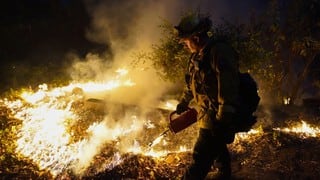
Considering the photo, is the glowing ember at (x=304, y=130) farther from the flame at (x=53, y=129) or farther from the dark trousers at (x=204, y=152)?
the dark trousers at (x=204, y=152)

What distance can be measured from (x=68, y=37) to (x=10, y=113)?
23.3 feet

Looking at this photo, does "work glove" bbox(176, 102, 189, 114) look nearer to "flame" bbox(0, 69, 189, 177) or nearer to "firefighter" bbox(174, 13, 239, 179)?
"firefighter" bbox(174, 13, 239, 179)

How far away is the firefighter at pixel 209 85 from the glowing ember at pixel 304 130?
352 centimetres

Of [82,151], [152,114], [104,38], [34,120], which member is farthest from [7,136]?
[104,38]

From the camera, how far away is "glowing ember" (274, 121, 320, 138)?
24.0 feet

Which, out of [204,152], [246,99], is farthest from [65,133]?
[246,99]

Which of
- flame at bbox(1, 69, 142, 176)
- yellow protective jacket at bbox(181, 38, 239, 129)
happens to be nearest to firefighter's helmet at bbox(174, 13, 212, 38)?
yellow protective jacket at bbox(181, 38, 239, 129)

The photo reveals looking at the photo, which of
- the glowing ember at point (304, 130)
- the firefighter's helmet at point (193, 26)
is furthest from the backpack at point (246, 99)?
the glowing ember at point (304, 130)

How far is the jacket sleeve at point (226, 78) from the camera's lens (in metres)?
3.84

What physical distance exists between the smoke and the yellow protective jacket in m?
3.14

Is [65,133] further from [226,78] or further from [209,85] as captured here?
[226,78]

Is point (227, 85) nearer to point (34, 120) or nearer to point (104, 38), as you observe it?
point (34, 120)

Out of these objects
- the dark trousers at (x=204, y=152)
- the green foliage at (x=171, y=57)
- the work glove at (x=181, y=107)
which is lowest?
the dark trousers at (x=204, y=152)

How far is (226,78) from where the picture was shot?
384 centimetres
